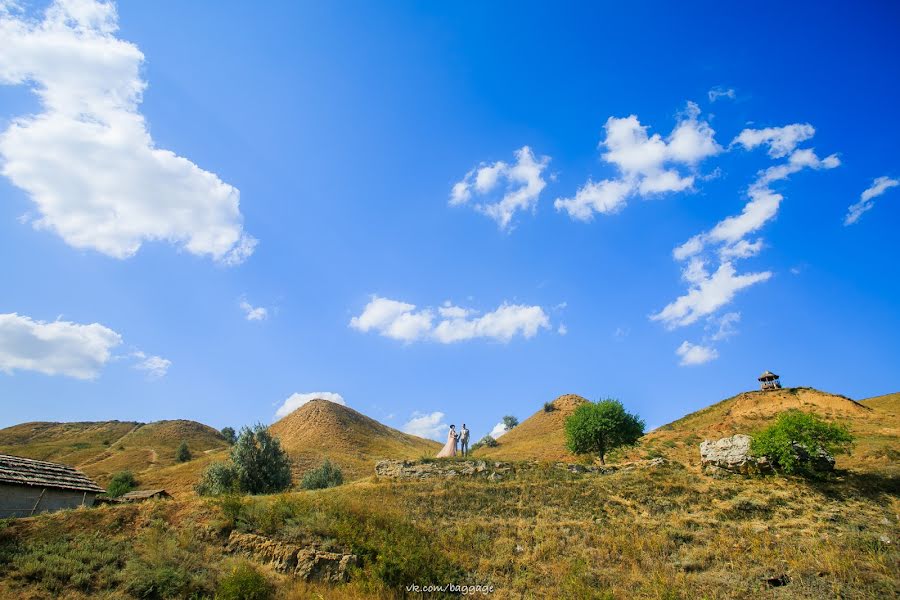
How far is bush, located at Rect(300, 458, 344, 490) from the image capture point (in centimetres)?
3284

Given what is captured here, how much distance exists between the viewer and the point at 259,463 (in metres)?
30.5

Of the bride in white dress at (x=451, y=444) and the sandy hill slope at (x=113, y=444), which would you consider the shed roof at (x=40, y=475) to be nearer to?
the bride in white dress at (x=451, y=444)

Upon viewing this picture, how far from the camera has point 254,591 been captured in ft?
37.0

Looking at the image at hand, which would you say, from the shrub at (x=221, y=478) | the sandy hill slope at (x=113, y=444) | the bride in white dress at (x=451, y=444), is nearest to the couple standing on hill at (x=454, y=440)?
the bride in white dress at (x=451, y=444)

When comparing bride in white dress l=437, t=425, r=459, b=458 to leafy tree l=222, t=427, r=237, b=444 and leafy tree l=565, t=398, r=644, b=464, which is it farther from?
leafy tree l=222, t=427, r=237, b=444

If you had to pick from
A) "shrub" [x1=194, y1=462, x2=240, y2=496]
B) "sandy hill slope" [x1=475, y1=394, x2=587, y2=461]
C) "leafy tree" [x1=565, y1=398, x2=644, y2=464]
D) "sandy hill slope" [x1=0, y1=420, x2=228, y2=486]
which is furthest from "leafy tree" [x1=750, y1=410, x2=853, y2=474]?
"sandy hill slope" [x1=0, y1=420, x2=228, y2=486]

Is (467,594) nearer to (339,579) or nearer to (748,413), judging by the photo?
(339,579)

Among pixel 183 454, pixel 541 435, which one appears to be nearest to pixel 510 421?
pixel 541 435

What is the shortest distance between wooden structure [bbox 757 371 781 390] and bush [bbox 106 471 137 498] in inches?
2664

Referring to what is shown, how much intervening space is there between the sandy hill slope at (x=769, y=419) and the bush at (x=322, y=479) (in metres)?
25.8

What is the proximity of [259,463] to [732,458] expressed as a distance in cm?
2985

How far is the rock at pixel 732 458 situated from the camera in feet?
75.8

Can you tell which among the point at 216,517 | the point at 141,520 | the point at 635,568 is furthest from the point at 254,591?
the point at 635,568

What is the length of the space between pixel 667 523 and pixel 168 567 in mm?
17257
